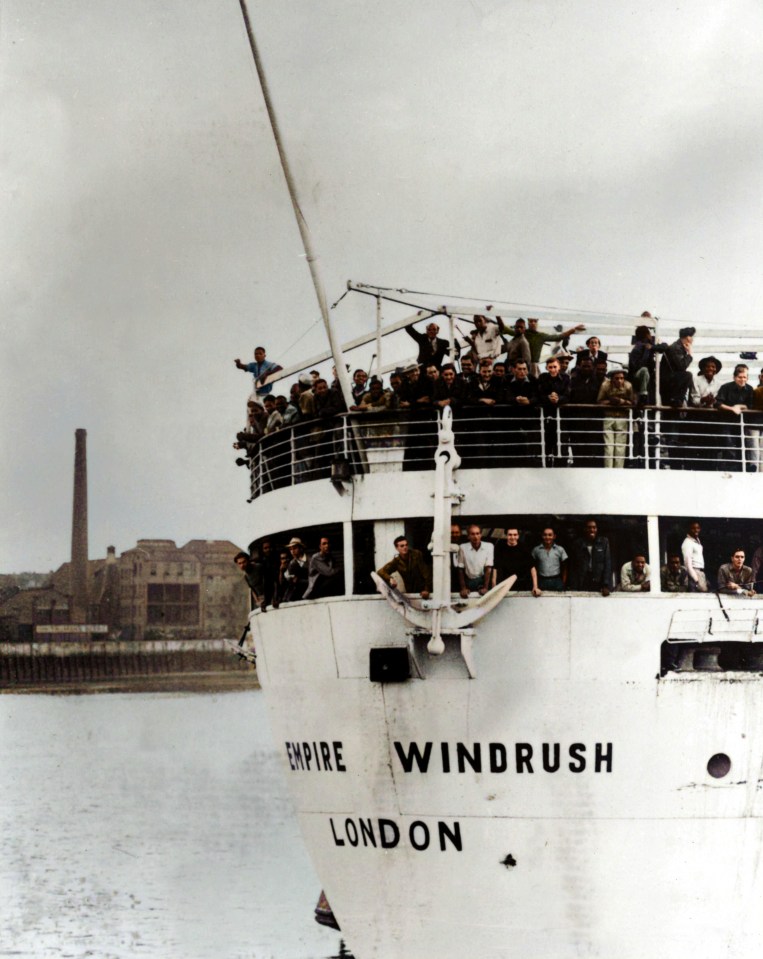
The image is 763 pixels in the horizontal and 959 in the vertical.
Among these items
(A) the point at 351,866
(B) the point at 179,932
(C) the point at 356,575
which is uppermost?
(C) the point at 356,575

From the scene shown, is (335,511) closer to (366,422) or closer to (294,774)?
(366,422)

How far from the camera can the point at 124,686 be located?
10406 centimetres

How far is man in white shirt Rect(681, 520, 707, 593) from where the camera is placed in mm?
19469

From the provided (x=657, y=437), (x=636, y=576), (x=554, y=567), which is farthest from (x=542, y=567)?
(x=657, y=437)

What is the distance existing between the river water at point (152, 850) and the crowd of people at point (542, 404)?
15.0 metres

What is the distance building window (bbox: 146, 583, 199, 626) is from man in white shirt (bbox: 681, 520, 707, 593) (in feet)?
272

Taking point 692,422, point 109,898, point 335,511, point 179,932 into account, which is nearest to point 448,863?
point 335,511

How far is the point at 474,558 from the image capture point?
62.3ft

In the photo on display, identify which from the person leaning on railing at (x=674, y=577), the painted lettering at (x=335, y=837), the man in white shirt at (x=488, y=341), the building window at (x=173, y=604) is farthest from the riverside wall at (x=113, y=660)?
the person leaning on railing at (x=674, y=577)

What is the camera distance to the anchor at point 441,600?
61.1ft

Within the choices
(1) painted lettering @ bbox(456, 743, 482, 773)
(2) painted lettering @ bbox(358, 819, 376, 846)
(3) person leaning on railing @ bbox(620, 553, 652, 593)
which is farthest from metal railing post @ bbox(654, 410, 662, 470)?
(2) painted lettering @ bbox(358, 819, 376, 846)

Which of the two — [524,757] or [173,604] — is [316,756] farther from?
[173,604]

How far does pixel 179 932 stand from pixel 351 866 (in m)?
15.6

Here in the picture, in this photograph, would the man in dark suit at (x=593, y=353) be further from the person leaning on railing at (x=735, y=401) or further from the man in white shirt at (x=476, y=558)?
the man in white shirt at (x=476, y=558)
